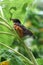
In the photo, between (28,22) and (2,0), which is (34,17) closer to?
(28,22)

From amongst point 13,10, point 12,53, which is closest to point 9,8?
point 13,10

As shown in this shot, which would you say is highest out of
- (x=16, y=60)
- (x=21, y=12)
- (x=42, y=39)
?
(x=42, y=39)

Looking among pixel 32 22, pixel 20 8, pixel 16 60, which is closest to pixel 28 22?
pixel 32 22

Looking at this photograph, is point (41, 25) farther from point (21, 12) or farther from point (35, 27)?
point (21, 12)

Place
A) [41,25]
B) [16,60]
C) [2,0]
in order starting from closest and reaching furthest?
[41,25], [16,60], [2,0]

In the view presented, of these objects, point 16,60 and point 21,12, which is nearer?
point 16,60

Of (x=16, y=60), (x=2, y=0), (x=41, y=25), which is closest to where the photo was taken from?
(x=41, y=25)

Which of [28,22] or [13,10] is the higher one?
[28,22]

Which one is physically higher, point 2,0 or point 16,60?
point 2,0

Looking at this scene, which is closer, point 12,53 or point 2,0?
point 12,53
